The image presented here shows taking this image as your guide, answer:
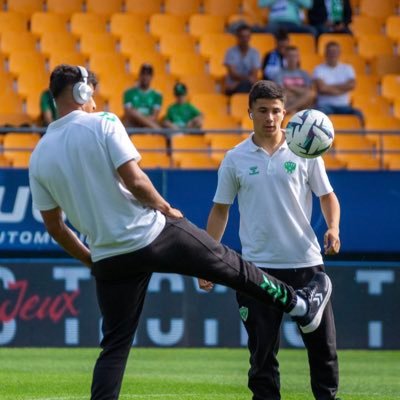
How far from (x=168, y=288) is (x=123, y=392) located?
4838mm

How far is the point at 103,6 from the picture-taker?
20.1 metres

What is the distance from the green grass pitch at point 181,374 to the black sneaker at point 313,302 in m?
2.18

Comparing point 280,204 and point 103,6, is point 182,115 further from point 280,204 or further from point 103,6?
point 280,204

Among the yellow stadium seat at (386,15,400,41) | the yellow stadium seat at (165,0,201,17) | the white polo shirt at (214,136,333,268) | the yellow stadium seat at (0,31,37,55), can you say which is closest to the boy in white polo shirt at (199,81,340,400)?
the white polo shirt at (214,136,333,268)

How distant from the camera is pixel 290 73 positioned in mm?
17922

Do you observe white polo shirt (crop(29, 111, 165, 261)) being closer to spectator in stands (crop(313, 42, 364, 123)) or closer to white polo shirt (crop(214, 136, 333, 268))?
white polo shirt (crop(214, 136, 333, 268))

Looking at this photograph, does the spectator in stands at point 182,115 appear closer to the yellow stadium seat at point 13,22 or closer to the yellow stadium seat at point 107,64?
the yellow stadium seat at point 107,64

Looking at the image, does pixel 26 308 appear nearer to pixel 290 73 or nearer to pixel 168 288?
pixel 168 288

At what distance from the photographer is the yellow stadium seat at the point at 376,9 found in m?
21.6

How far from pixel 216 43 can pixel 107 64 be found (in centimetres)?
194

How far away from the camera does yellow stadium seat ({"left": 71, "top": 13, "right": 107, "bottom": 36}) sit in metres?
19.3

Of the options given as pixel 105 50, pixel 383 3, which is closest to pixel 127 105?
pixel 105 50

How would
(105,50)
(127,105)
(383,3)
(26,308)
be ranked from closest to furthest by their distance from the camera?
(26,308) → (127,105) → (105,50) → (383,3)

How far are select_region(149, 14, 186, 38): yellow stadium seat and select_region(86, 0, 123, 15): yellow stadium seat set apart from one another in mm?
763
